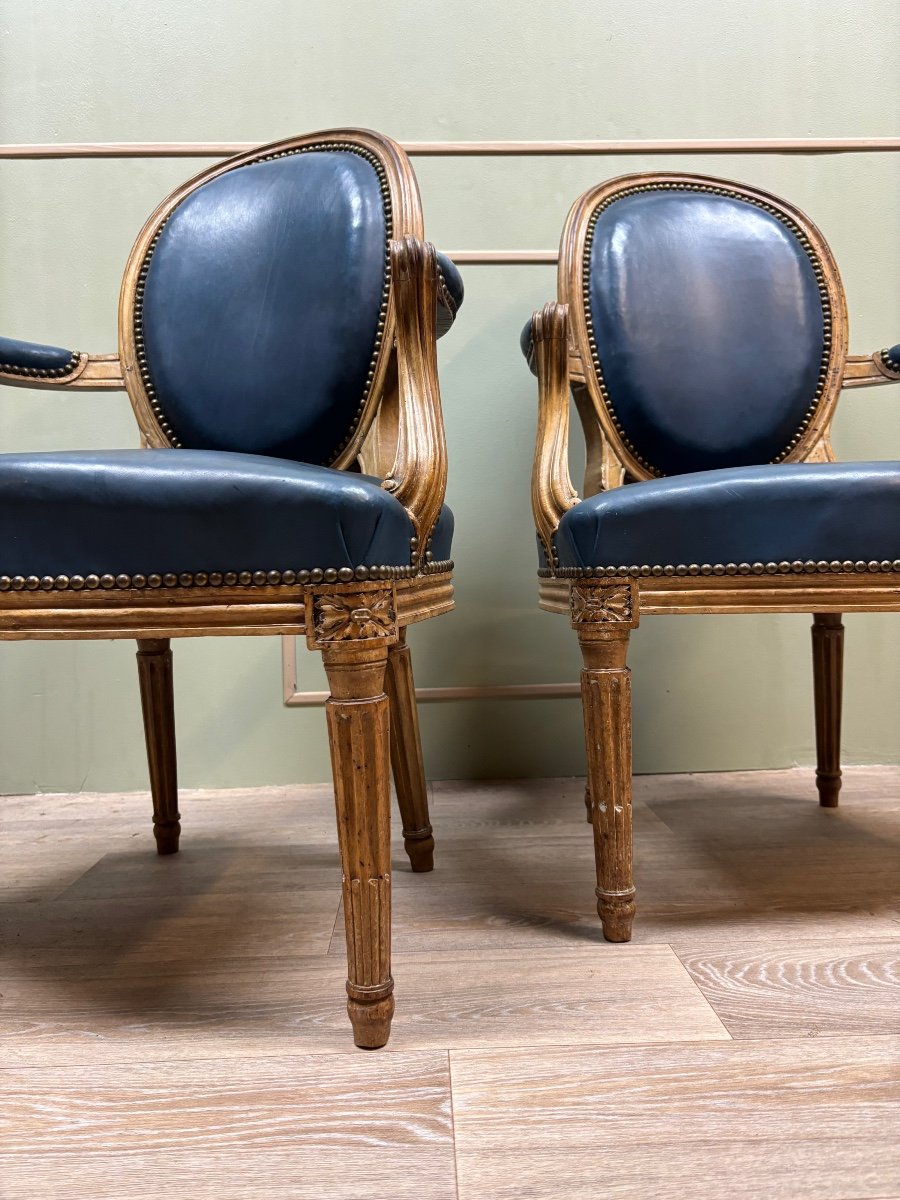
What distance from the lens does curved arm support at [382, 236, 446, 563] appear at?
72 centimetres

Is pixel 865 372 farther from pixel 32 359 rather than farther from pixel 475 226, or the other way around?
pixel 32 359

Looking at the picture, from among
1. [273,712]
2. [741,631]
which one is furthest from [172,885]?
[741,631]

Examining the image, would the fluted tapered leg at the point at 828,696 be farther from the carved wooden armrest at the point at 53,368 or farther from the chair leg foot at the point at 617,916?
the carved wooden armrest at the point at 53,368

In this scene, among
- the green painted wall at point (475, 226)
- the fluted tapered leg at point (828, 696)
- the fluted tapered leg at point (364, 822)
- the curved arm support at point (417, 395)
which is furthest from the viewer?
the green painted wall at point (475, 226)

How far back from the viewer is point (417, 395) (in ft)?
2.44

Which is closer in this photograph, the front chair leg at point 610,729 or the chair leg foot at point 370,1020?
the chair leg foot at point 370,1020

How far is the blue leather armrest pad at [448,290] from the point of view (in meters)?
0.84

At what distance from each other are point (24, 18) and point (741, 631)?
1.64 meters

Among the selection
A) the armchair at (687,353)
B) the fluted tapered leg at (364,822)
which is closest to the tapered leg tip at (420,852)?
the armchair at (687,353)

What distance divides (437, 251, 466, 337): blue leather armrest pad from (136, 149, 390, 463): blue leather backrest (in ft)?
0.25

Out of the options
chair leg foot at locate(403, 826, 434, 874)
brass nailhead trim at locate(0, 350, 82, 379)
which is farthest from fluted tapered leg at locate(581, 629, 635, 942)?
brass nailhead trim at locate(0, 350, 82, 379)

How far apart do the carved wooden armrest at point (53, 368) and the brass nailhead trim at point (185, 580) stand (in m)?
0.43

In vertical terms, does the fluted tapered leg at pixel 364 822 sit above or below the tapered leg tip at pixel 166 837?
above

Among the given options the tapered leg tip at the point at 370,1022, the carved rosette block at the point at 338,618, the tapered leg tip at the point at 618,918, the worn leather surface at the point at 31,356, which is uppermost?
the worn leather surface at the point at 31,356
